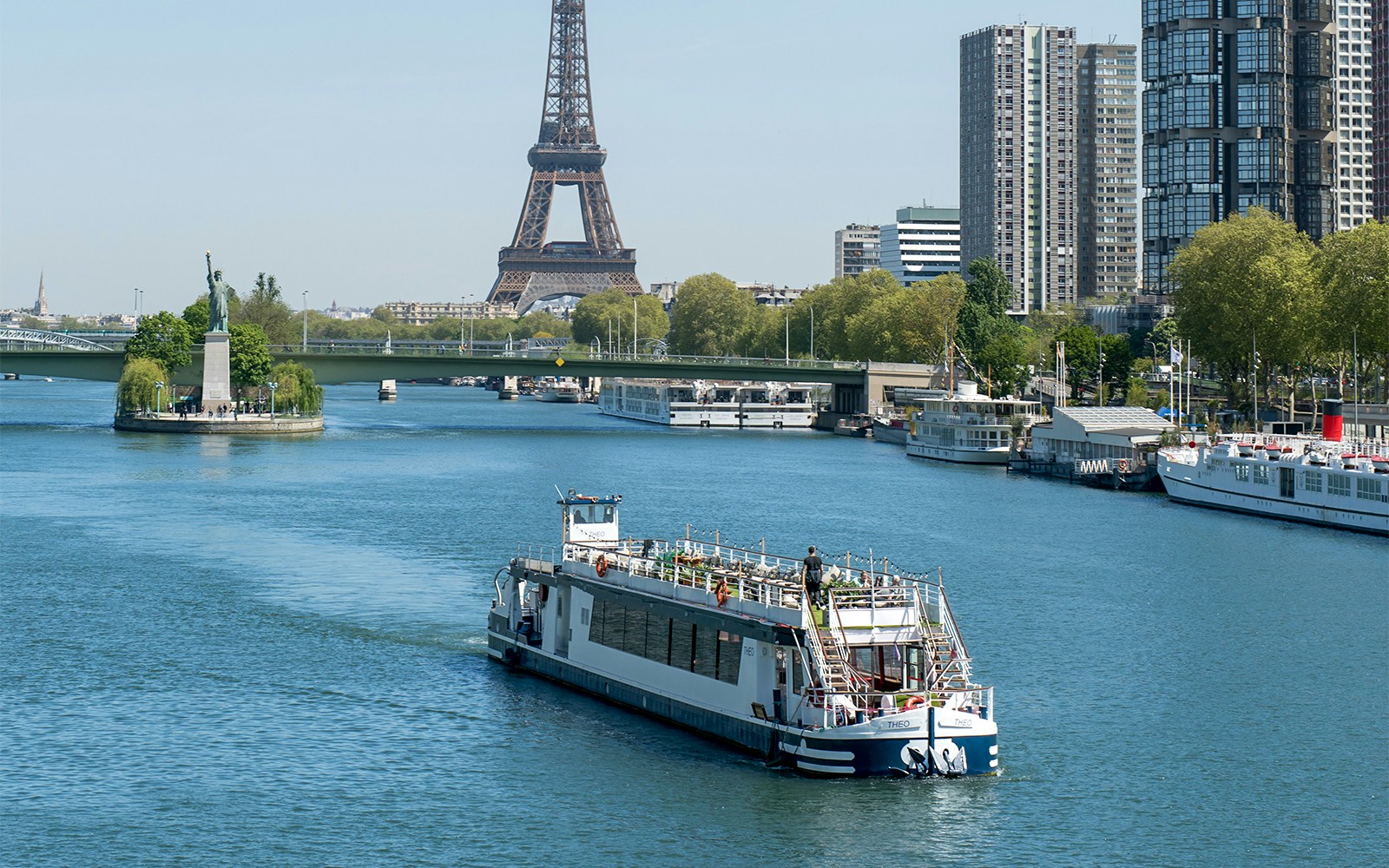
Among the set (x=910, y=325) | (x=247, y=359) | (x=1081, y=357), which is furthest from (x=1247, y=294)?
(x=247, y=359)

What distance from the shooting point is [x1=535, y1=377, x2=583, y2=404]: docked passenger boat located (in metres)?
170

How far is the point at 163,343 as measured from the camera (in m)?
103

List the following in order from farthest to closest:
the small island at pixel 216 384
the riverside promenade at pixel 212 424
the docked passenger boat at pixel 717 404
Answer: the docked passenger boat at pixel 717 404
the small island at pixel 216 384
the riverside promenade at pixel 212 424

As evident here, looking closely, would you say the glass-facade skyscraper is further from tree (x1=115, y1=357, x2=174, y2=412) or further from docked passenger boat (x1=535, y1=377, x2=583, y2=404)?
tree (x1=115, y1=357, x2=174, y2=412)

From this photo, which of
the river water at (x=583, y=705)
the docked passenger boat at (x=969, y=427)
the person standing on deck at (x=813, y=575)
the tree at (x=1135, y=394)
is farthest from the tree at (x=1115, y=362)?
the person standing on deck at (x=813, y=575)

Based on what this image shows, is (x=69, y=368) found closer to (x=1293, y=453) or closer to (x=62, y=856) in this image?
(x=1293, y=453)

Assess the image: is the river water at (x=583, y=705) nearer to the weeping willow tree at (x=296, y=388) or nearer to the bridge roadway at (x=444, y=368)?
the weeping willow tree at (x=296, y=388)

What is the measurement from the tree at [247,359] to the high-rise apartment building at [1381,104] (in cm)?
9144

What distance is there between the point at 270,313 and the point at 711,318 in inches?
1631

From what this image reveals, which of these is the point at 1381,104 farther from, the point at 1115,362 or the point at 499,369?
the point at 499,369

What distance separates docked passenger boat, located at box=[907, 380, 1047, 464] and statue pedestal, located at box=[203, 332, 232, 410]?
1483 inches

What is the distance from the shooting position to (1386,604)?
38.8m

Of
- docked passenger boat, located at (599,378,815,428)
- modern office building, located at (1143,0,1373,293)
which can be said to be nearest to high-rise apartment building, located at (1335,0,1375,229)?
modern office building, located at (1143,0,1373,293)

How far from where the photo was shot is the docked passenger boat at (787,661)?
75.7 feet
